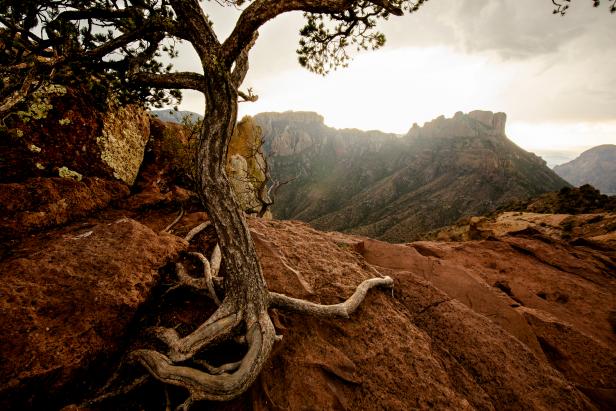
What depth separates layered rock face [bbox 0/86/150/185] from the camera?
5742 millimetres

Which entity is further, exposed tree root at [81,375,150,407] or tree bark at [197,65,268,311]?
tree bark at [197,65,268,311]

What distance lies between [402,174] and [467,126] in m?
43.2

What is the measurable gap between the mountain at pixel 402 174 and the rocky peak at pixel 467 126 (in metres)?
0.44

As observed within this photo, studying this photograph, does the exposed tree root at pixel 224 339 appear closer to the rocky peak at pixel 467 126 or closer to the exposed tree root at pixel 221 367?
the exposed tree root at pixel 221 367

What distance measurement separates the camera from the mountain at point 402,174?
80.4m

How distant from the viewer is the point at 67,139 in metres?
6.53

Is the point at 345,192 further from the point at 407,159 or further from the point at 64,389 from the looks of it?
the point at 64,389

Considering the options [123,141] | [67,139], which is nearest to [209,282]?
[67,139]

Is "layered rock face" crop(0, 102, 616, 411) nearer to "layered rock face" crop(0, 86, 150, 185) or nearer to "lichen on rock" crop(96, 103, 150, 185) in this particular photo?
"layered rock face" crop(0, 86, 150, 185)

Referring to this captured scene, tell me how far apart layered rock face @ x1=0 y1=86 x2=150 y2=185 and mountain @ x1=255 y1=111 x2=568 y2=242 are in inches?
2035

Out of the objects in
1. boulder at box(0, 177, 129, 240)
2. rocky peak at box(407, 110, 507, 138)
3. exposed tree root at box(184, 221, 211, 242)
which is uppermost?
rocky peak at box(407, 110, 507, 138)

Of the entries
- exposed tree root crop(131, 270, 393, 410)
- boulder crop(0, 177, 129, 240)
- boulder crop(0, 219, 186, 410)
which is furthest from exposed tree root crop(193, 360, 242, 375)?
boulder crop(0, 177, 129, 240)

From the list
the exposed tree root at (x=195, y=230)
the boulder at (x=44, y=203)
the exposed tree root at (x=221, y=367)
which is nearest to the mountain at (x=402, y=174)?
the exposed tree root at (x=195, y=230)

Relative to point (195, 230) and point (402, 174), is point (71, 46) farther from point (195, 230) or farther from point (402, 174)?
point (402, 174)
